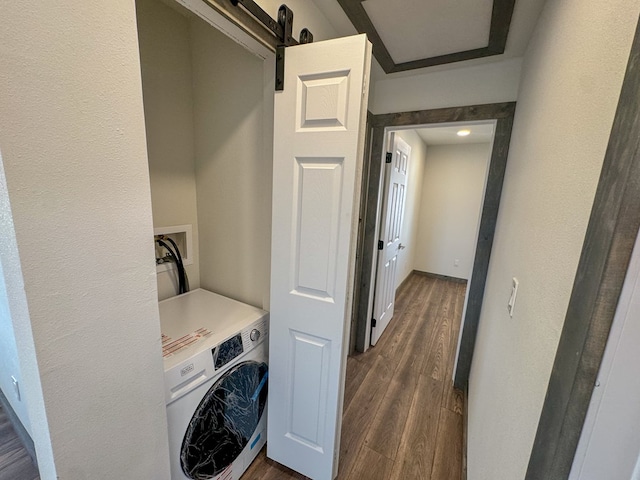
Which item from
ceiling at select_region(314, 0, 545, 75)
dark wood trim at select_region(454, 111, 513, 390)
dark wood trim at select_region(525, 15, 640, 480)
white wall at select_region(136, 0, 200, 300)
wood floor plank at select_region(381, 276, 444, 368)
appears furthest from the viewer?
wood floor plank at select_region(381, 276, 444, 368)

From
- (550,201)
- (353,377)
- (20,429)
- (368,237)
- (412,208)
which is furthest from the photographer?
(412,208)

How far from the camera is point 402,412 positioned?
1.84 metres

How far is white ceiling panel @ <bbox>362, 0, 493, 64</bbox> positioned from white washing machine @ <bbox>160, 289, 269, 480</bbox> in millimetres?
1667

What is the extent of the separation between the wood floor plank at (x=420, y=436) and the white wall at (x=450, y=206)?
303cm

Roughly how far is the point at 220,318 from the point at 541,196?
1411mm

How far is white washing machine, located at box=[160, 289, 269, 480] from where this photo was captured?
1.00 metres

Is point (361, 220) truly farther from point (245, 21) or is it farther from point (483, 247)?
point (245, 21)

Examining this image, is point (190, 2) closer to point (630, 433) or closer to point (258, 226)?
point (258, 226)

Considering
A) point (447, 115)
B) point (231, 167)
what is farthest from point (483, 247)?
point (231, 167)

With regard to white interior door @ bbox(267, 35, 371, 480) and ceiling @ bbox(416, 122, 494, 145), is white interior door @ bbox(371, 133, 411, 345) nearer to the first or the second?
ceiling @ bbox(416, 122, 494, 145)

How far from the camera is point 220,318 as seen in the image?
1.31 metres

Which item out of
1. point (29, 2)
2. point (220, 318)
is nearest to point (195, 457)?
point (220, 318)

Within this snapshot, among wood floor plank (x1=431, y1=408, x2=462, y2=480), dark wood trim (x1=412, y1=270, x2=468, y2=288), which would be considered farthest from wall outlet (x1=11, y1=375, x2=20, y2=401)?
dark wood trim (x1=412, y1=270, x2=468, y2=288)

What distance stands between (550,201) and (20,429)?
2.83 m
